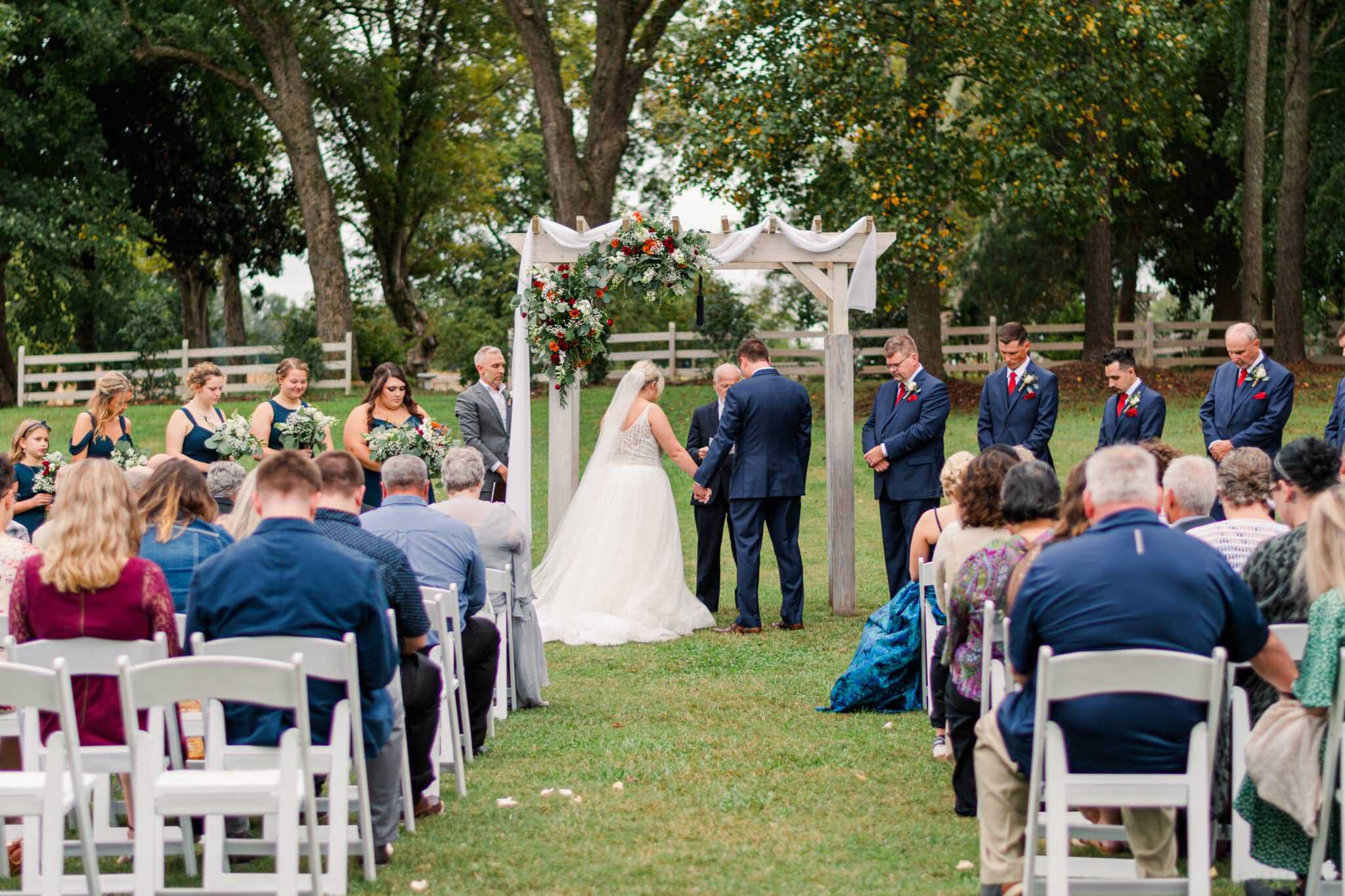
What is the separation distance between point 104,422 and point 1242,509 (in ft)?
22.4

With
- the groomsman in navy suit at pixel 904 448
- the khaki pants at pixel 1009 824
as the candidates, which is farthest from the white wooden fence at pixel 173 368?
the khaki pants at pixel 1009 824

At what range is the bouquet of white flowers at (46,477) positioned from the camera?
9109mm

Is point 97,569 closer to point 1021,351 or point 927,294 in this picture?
point 1021,351

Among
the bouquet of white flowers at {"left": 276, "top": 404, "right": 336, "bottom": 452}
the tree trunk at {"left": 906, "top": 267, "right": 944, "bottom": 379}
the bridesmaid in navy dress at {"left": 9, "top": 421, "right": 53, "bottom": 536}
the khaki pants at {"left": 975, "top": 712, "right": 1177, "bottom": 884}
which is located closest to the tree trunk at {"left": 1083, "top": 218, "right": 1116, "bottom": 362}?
the tree trunk at {"left": 906, "top": 267, "right": 944, "bottom": 379}

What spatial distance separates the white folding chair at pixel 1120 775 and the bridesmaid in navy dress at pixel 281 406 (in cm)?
645

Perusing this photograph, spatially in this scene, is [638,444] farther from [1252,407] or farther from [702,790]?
[702,790]

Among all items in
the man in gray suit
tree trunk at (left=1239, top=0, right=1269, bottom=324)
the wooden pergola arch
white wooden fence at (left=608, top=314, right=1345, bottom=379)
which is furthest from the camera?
white wooden fence at (left=608, top=314, right=1345, bottom=379)

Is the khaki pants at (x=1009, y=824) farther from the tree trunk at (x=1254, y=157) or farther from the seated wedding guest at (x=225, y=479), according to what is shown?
the tree trunk at (x=1254, y=157)

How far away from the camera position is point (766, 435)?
10.2 metres

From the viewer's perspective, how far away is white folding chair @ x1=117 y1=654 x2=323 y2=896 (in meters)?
4.28

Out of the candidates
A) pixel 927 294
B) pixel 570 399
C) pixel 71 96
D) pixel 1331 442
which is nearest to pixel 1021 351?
pixel 1331 442

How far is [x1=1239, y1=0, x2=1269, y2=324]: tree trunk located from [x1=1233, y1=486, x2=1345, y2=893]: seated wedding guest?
65.4 ft

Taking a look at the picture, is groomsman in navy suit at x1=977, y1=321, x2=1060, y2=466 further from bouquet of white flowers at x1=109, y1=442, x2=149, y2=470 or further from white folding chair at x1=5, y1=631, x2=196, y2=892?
white folding chair at x1=5, y1=631, x2=196, y2=892

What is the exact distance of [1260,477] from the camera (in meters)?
5.59
